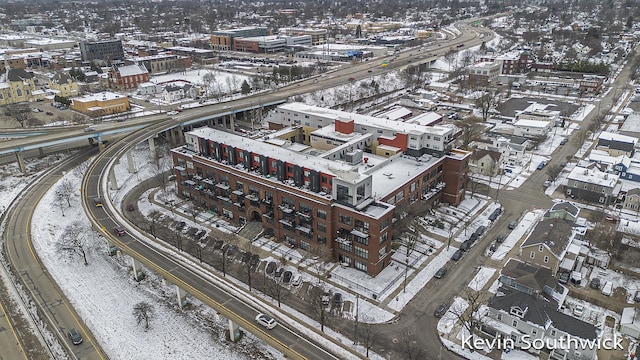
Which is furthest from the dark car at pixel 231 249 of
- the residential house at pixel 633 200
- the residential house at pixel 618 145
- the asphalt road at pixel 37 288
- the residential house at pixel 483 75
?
the residential house at pixel 483 75

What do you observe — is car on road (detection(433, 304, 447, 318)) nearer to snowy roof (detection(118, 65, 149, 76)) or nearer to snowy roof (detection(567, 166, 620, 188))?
snowy roof (detection(567, 166, 620, 188))

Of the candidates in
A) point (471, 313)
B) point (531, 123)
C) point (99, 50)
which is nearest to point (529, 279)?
point (471, 313)

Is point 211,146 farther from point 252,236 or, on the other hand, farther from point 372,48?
point 372,48

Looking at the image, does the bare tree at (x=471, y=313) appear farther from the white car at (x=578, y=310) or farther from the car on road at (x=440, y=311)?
the white car at (x=578, y=310)

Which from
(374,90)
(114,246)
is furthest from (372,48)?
(114,246)

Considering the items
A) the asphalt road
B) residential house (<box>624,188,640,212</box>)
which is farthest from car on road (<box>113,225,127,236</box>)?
residential house (<box>624,188,640,212</box>)
